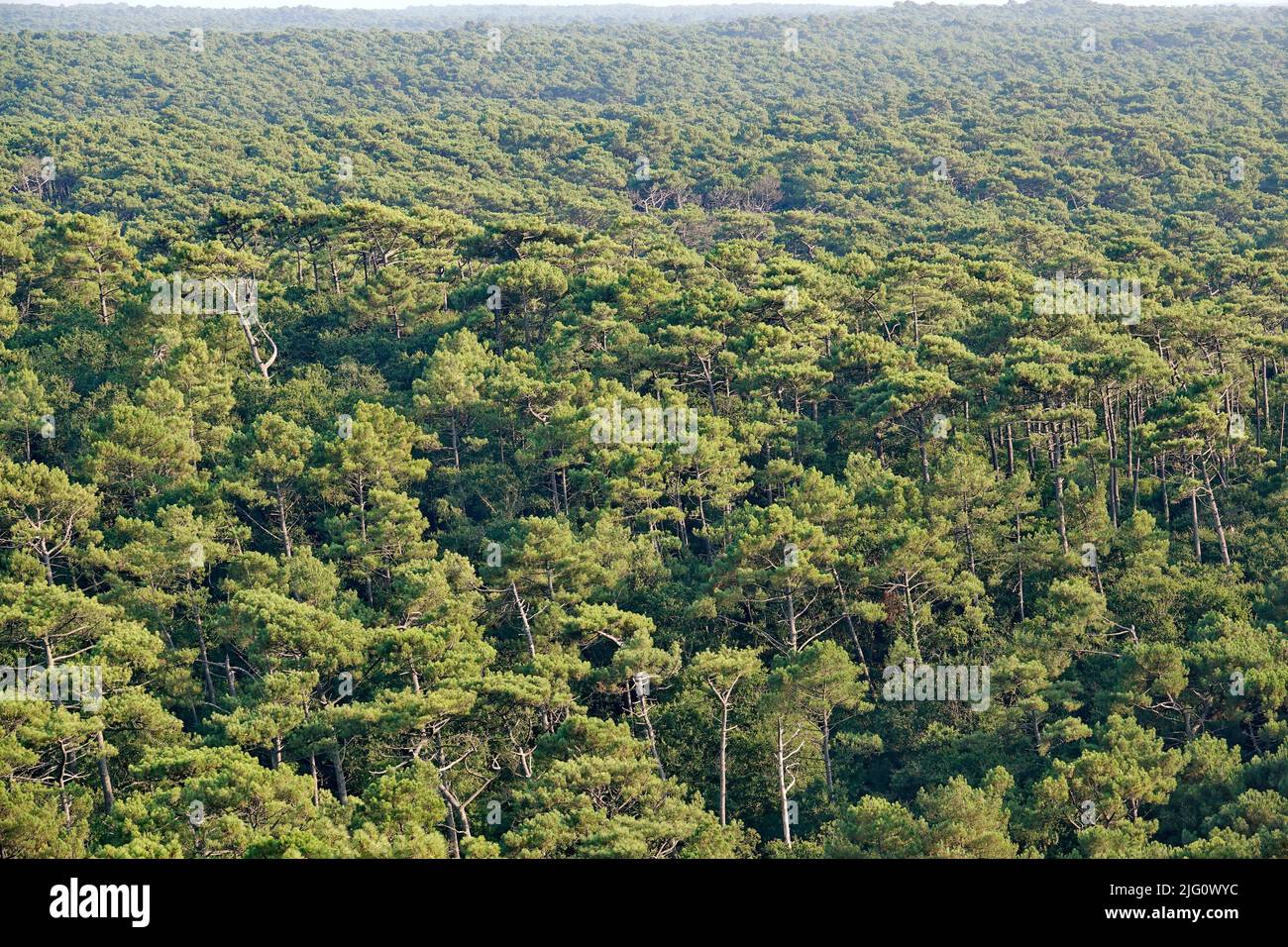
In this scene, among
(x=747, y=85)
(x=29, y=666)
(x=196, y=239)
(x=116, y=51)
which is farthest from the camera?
(x=747, y=85)

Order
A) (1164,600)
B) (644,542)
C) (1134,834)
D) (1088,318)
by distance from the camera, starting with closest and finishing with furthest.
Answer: (1134,834), (1164,600), (644,542), (1088,318)

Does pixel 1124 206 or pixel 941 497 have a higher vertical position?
pixel 1124 206

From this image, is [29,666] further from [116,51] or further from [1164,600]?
[116,51]

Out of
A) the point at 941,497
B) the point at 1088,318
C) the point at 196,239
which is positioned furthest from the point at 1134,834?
the point at 196,239

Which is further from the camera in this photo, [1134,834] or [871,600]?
[871,600]

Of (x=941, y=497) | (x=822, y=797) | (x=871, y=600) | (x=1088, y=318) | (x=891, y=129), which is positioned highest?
(x=891, y=129)

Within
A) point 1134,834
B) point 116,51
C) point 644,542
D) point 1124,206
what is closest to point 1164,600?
point 1134,834
